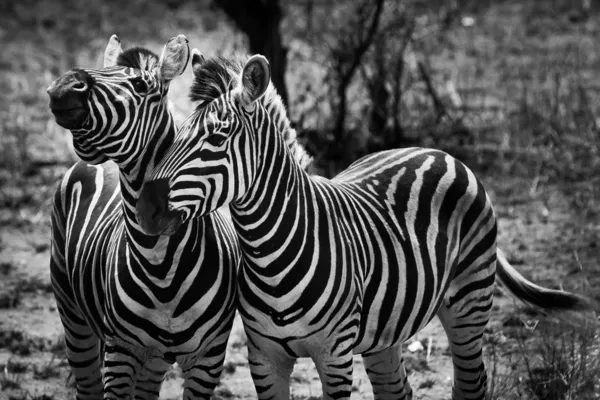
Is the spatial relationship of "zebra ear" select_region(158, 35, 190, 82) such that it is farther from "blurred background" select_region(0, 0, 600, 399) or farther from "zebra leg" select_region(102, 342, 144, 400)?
"zebra leg" select_region(102, 342, 144, 400)

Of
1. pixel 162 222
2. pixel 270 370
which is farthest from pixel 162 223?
pixel 270 370

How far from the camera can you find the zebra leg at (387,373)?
16.7ft

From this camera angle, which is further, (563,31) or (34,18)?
(34,18)

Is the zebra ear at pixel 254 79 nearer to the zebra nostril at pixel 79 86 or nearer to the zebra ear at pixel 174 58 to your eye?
the zebra ear at pixel 174 58

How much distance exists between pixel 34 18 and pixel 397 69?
687 cm

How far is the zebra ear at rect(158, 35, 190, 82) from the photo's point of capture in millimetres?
4301

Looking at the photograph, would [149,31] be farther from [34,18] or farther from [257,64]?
[257,64]

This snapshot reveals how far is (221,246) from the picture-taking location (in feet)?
14.8

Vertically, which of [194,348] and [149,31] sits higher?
[149,31]

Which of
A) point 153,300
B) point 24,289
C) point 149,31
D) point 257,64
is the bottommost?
point 24,289

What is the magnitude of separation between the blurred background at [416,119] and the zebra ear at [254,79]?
599mm

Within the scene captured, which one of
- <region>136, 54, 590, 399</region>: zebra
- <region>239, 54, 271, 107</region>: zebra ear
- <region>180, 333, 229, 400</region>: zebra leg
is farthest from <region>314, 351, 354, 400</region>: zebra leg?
<region>239, 54, 271, 107</region>: zebra ear

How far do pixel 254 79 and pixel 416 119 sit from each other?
231 inches

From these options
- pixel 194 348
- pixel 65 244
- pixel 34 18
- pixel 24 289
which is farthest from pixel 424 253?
pixel 34 18
